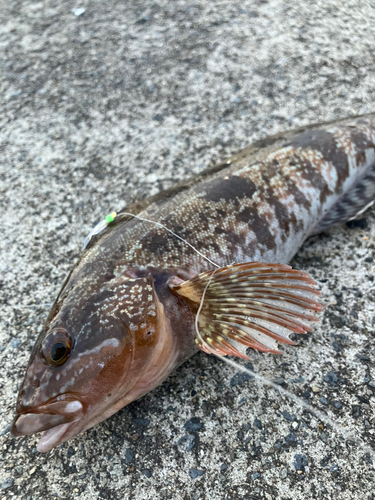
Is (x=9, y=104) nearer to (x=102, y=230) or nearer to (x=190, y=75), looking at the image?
(x=190, y=75)

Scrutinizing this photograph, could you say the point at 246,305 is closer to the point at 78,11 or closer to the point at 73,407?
the point at 73,407

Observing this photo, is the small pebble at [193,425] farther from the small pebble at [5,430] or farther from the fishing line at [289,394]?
the small pebble at [5,430]

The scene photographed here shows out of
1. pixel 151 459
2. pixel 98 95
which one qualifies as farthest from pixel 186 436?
pixel 98 95

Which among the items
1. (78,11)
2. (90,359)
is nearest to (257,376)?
(90,359)

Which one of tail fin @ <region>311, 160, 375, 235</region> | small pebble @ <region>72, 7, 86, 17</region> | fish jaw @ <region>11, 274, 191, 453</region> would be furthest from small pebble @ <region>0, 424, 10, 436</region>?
small pebble @ <region>72, 7, 86, 17</region>

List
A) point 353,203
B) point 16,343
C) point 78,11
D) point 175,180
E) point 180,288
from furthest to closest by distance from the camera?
point 78,11 < point 175,180 < point 353,203 < point 16,343 < point 180,288

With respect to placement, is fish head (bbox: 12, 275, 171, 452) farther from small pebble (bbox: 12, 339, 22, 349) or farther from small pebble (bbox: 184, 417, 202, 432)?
small pebble (bbox: 12, 339, 22, 349)
